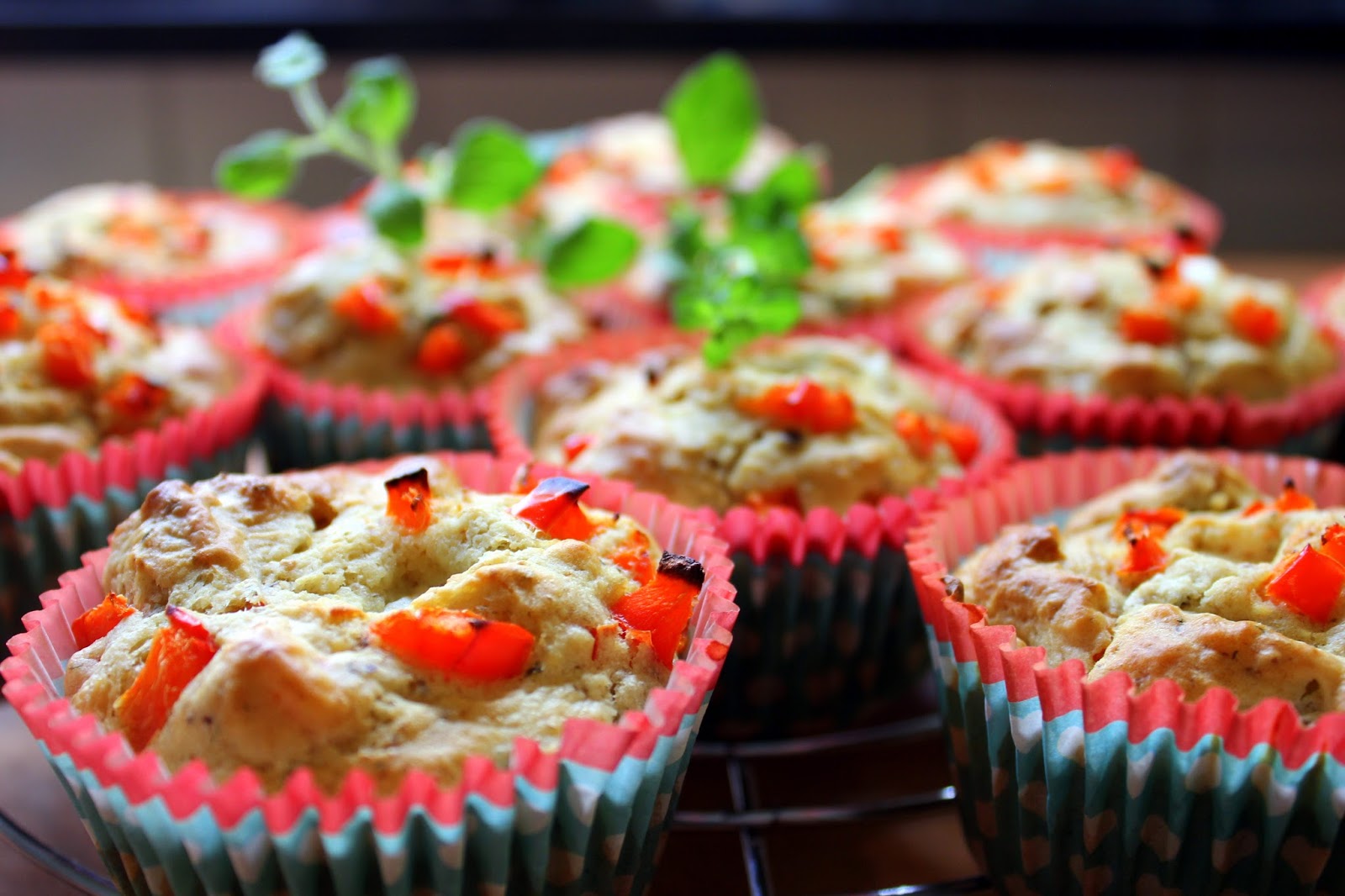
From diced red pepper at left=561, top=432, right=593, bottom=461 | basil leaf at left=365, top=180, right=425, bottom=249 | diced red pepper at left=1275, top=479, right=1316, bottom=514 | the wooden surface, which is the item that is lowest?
the wooden surface

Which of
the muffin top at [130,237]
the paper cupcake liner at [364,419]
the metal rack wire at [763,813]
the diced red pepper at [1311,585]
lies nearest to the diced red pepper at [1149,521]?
the diced red pepper at [1311,585]

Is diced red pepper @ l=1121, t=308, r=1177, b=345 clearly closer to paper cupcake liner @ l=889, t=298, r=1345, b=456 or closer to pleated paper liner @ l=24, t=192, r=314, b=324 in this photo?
paper cupcake liner @ l=889, t=298, r=1345, b=456

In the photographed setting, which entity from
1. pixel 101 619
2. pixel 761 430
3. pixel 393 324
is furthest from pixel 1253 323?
pixel 101 619

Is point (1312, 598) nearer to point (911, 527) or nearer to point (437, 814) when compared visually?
point (911, 527)

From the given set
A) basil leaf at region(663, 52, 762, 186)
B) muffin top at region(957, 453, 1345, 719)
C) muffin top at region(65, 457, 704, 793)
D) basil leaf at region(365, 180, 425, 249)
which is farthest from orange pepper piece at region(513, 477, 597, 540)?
basil leaf at region(663, 52, 762, 186)

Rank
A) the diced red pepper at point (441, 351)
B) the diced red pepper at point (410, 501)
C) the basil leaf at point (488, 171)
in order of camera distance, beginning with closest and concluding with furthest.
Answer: the diced red pepper at point (410, 501)
the diced red pepper at point (441, 351)
the basil leaf at point (488, 171)

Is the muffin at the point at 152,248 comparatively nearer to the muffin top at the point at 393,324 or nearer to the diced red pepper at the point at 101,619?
the muffin top at the point at 393,324
